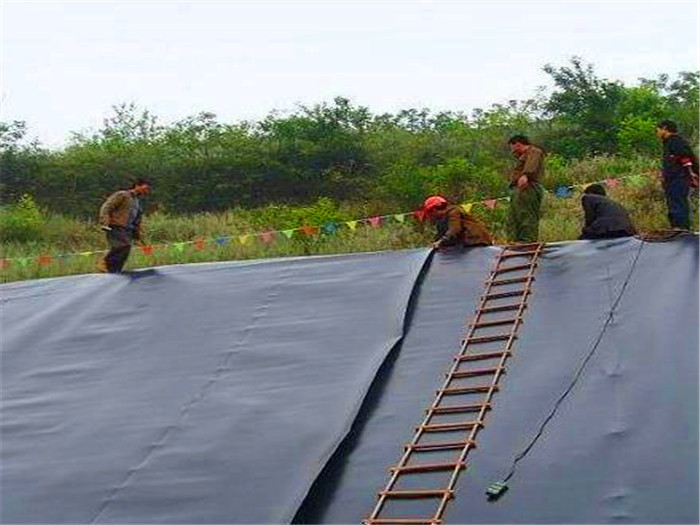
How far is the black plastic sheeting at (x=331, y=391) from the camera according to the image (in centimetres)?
297

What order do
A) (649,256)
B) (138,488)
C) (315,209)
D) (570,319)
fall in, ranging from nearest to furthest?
(138,488)
(570,319)
(649,256)
(315,209)

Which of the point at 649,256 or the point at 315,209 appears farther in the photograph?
the point at 315,209

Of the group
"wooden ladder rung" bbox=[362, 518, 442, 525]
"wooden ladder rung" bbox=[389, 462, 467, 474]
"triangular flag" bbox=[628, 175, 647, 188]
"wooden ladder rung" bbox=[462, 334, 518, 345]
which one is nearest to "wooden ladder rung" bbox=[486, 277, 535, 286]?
"wooden ladder rung" bbox=[462, 334, 518, 345]

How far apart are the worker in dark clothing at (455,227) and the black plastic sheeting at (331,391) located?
234 mm

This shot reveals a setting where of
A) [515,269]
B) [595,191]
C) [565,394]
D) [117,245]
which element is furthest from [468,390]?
[117,245]

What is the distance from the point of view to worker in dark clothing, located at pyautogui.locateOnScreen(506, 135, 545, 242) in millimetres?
5641

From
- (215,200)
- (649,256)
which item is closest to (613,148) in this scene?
(215,200)

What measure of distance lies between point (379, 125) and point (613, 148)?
Result: 4431mm

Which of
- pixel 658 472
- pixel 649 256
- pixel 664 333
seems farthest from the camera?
pixel 649 256

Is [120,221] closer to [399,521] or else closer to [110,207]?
[110,207]

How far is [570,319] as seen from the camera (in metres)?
3.88

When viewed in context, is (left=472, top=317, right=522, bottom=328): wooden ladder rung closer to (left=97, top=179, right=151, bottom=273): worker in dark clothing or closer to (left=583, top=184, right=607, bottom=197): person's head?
(left=583, top=184, right=607, bottom=197): person's head

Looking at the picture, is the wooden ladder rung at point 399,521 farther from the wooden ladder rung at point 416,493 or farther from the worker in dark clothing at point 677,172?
the worker in dark clothing at point 677,172

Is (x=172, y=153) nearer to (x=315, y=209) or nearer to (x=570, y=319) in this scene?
(x=315, y=209)
